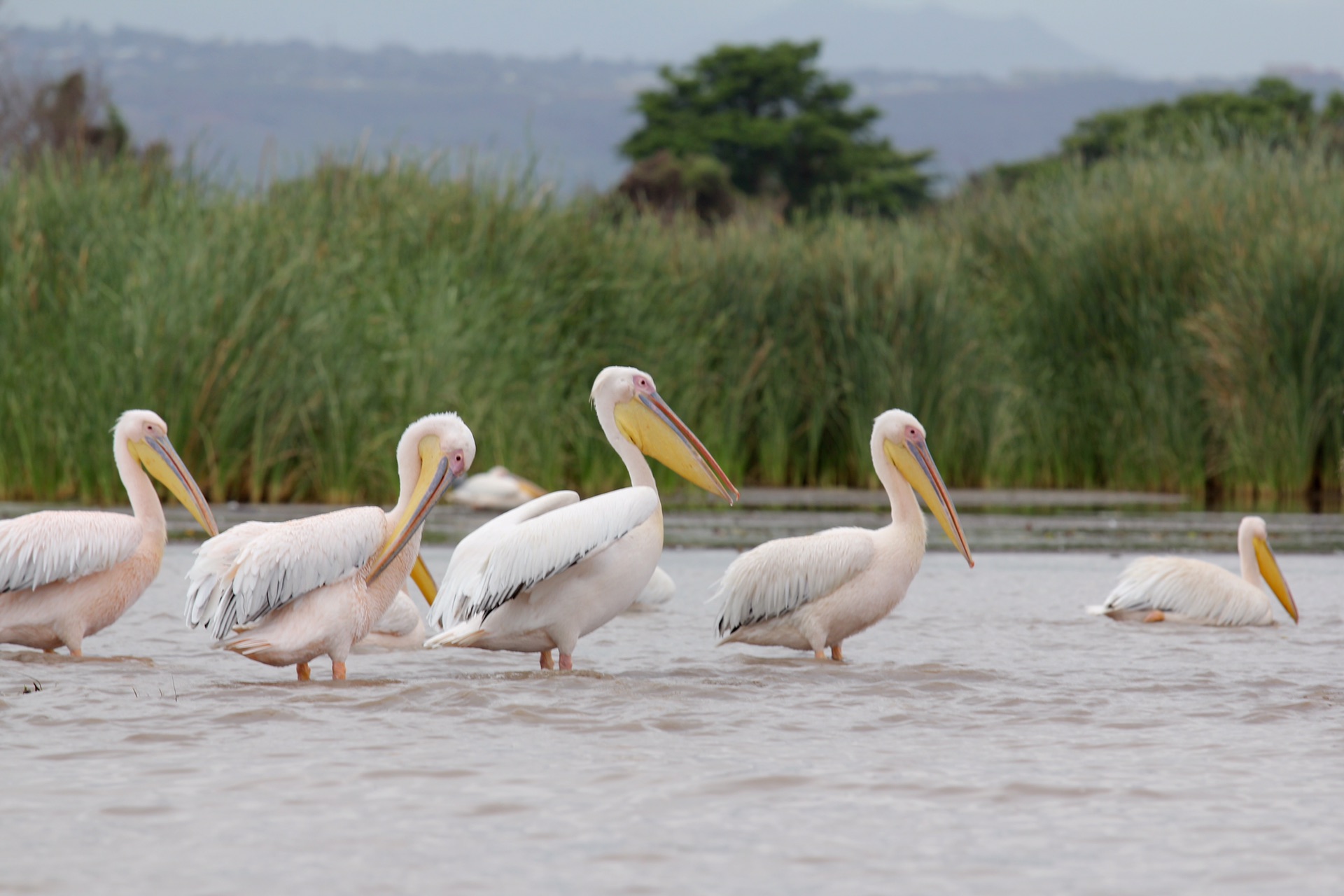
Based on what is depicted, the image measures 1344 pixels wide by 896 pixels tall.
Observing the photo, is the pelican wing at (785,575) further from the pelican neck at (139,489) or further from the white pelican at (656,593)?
the pelican neck at (139,489)

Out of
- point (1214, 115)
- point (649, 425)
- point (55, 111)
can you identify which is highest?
point (1214, 115)

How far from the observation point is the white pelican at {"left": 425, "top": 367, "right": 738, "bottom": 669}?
541cm

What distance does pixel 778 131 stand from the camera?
166ft

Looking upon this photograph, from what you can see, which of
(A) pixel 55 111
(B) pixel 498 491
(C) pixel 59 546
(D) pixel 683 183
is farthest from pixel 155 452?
(D) pixel 683 183

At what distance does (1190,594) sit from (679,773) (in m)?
4.01

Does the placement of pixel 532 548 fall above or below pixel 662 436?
below

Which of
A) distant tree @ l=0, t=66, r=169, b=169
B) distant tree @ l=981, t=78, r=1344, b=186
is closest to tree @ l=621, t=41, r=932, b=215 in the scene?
distant tree @ l=981, t=78, r=1344, b=186

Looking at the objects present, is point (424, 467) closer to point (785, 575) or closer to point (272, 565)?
point (272, 565)

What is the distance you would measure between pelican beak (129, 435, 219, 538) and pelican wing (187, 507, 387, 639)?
1.00m

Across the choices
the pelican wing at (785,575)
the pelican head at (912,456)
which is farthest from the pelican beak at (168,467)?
the pelican head at (912,456)

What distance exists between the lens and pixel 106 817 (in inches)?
136

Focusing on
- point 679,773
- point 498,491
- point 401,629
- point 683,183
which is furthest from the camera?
point 683,183

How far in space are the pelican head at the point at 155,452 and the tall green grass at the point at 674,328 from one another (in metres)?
4.58

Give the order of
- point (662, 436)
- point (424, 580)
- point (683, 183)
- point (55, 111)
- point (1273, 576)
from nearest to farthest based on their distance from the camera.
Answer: point (662, 436)
point (424, 580)
point (1273, 576)
point (55, 111)
point (683, 183)
